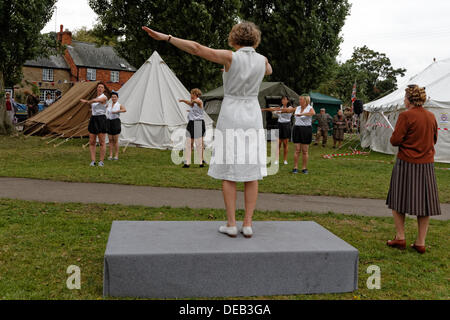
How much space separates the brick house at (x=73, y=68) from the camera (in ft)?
162

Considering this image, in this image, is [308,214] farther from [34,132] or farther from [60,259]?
[34,132]

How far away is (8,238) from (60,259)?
3.24 ft

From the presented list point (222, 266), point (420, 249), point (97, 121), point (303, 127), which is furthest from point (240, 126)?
point (97, 121)

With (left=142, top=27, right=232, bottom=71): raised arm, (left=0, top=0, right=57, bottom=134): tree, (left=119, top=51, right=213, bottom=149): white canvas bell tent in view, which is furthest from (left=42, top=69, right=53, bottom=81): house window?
(left=142, top=27, right=232, bottom=71): raised arm

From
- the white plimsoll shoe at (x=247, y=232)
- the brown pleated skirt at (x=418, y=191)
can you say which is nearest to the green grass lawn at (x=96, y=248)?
the brown pleated skirt at (x=418, y=191)

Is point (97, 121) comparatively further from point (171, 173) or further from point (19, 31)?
point (19, 31)

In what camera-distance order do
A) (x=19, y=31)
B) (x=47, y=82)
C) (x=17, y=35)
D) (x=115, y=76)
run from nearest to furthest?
(x=19, y=31), (x=17, y=35), (x=47, y=82), (x=115, y=76)

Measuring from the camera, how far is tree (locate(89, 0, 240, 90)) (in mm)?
22469

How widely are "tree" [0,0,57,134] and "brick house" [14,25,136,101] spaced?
1143 inches

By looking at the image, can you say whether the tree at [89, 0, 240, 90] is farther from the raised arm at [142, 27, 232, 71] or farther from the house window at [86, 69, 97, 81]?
the house window at [86, 69, 97, 81]

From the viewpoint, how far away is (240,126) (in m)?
3.99

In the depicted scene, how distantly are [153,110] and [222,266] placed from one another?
1438 centimetres

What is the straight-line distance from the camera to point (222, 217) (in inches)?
244
